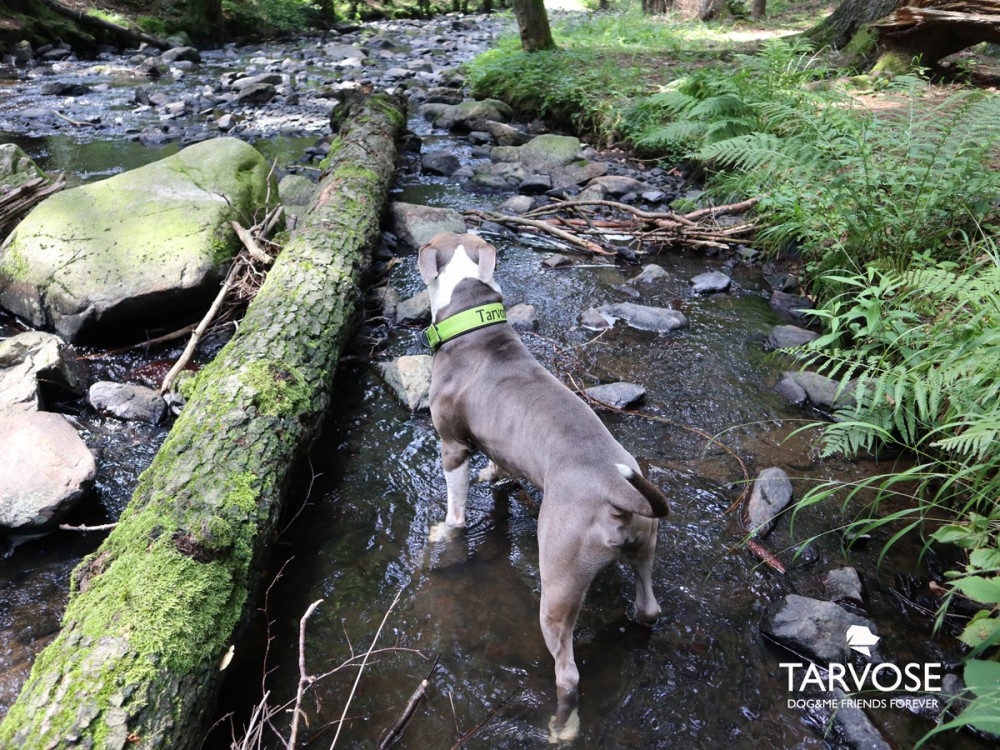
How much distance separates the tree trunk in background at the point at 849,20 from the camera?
10.1 m

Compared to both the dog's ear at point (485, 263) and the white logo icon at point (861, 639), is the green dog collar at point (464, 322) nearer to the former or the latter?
the dog's ear at point (485, 263)

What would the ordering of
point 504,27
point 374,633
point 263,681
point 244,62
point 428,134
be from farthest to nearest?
1. point 504,27
2. point 244,62
3. point 428,134
4. point 374,633
5. point 263,681

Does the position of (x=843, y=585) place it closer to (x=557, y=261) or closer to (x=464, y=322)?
(x=464, y=322)

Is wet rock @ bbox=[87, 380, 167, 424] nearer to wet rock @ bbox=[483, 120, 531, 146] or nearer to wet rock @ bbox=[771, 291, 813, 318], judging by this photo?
wet rock @ bbox=[771, 291, 813, 318]

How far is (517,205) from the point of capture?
8.10 metres

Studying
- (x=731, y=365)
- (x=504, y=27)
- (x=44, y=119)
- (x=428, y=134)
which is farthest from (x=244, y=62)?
(x=731, y=365)

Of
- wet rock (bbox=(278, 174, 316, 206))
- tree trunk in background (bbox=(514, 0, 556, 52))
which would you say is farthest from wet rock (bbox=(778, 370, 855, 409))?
tree trunk in background (bbox=(514, 0, 556, 52))

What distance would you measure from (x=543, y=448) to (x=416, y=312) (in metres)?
3.10

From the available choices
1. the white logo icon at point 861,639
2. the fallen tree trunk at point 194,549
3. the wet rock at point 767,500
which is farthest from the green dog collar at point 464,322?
the white logo icon at point 861,639

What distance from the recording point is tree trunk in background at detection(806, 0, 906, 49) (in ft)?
33.1

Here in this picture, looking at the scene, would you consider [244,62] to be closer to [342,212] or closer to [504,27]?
[504,27]

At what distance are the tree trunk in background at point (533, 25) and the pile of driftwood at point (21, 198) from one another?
34.7ft

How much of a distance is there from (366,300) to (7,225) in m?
3.40

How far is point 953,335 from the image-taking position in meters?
3.94
